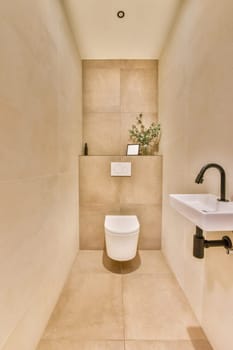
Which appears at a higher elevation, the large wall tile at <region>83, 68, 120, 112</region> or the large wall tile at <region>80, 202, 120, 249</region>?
the large wall tile at <region>83, 68, 120, 112</region>

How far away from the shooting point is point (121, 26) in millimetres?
1972

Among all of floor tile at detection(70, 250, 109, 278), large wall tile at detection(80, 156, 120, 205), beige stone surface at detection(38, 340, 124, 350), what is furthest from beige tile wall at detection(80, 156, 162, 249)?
beige stone surface at detection(38, 340, 124, 350)

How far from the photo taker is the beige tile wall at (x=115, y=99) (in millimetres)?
2590

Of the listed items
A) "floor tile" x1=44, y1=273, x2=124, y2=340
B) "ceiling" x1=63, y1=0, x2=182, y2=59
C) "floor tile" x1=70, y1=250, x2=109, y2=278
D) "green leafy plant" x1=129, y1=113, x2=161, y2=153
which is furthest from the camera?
"green leafy plant" x1=129, y1=113, x2=161, y2=153

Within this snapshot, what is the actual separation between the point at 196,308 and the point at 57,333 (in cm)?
103

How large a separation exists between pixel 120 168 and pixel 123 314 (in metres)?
1.49

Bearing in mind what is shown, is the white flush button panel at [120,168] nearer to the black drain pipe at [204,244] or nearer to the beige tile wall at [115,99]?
the beige tile wall at [115,99]

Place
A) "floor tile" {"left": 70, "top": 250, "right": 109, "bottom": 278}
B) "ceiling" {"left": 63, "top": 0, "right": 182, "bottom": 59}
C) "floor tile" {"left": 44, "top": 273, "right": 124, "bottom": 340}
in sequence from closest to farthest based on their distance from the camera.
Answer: "floor tile" {"left": 44, "top": 273, "right": 124, "bottom": 340} → "ceiling" {"left": 63, "top": 0, "right": 182, "bottom": 59} → "floor tile" {"left": 70, "top": 250, "right": 109, "bottom": 278}

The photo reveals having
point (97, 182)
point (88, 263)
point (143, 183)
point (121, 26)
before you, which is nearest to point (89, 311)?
point (88, 263)

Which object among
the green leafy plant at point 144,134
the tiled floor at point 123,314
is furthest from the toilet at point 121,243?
the green leafy plant at point 144,134

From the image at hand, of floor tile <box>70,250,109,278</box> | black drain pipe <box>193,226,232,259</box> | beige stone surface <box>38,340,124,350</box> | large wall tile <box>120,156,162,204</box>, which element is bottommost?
beige stone surface <box>38,340,124,350</box>

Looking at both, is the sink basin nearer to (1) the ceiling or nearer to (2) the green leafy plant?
(2) the green leafy plant

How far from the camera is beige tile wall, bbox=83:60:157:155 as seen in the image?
259cm

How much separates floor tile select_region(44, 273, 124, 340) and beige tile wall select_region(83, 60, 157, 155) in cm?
163
